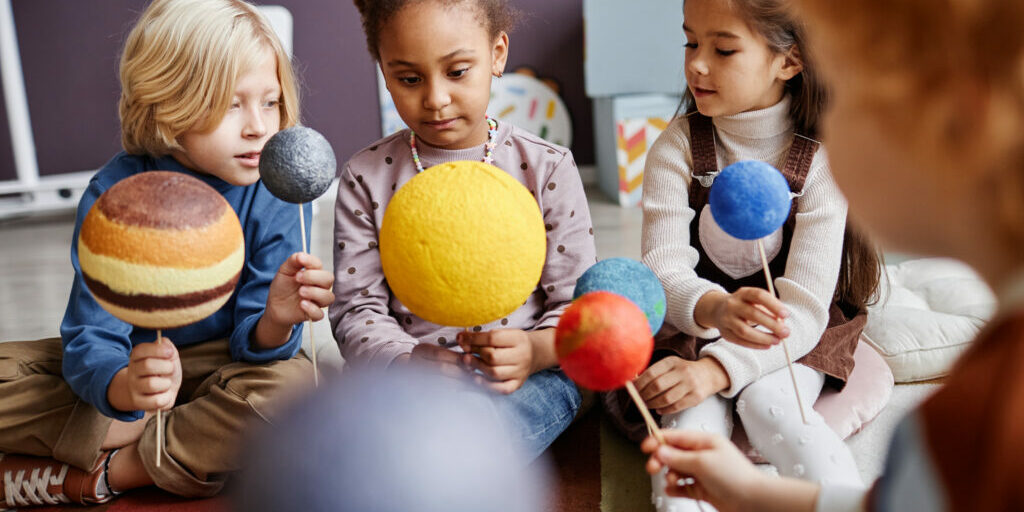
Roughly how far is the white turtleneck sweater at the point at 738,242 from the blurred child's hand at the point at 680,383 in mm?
19

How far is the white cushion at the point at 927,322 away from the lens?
1.38 m

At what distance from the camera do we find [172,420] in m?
1.21

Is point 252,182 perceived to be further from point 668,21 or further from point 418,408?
point 668,21

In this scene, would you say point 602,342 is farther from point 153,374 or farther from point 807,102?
point 807,102

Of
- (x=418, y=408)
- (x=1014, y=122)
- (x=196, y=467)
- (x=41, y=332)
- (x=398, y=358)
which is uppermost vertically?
(x=1014, y=122)

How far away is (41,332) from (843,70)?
202 centimetres

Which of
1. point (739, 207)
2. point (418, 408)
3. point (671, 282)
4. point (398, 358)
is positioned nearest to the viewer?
point (418, 408)

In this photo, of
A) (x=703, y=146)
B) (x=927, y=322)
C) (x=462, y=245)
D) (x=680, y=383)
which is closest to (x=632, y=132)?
(x=927, y=322)

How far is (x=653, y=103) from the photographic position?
315cm

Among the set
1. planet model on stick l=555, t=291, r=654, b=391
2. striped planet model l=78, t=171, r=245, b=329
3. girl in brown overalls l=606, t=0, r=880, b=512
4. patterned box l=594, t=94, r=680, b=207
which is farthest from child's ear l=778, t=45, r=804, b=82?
patterned box l=594, t=94, r=680, b=207

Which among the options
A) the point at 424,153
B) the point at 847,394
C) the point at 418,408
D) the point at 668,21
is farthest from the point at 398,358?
the point at 668,21

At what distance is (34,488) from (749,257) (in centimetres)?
109

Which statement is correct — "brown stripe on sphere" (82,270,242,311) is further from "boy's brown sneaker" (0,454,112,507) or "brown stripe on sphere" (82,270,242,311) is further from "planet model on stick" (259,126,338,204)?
"boy's brown sneaker" (0,454,112,507)

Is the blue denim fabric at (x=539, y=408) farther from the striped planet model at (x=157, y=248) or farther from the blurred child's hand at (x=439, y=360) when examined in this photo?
the striped planet model at (x=157, y=248)
